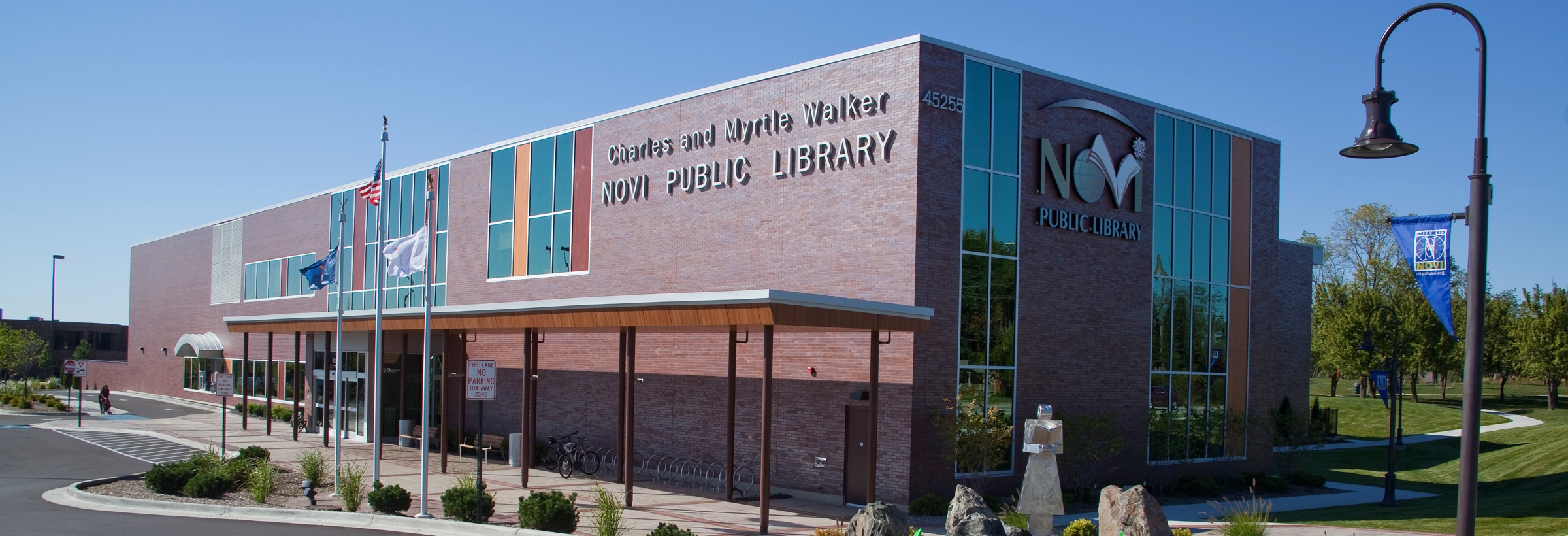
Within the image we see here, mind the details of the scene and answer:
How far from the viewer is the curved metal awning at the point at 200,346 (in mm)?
50594

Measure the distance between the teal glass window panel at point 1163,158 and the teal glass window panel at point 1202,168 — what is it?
0.99 metres

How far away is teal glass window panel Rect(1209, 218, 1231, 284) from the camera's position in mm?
27328

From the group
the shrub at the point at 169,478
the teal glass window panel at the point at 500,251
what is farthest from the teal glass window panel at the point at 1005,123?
the shrub at the point at 169,478

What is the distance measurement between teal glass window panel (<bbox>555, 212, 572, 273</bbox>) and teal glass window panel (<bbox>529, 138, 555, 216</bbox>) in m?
0.60

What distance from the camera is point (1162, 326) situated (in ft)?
84.5

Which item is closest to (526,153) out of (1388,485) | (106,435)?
(106,435)

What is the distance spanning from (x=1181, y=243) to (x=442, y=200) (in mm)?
23466

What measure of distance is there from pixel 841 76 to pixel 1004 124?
3.54 metres

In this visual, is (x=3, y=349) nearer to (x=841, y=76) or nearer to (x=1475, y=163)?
(x=841, y=76)

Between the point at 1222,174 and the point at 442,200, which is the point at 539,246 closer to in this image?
the point at 442,200

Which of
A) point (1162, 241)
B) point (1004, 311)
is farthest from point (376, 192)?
point (1162, 241)

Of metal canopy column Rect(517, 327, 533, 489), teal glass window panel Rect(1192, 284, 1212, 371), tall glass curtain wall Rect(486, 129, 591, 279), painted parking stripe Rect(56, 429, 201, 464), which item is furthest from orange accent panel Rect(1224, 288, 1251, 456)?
painted parking stripe Rect(56, 429, 201, 464)

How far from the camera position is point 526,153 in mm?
31531

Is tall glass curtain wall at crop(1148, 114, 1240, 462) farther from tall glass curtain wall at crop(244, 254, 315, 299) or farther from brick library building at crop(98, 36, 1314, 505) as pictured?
tall glass curtain wall at crop(244, 254, 315, 299)
